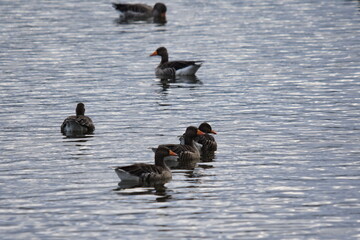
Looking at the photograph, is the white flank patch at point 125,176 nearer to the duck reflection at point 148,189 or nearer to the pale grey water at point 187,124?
the duck reflection at point 148,189

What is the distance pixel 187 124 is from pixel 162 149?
5802 millimetres

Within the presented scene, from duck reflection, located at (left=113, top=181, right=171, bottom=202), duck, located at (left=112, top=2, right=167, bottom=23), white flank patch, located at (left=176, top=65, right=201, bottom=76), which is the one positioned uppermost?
duck, located at (left=112, top=2, right=167, bottom=23)

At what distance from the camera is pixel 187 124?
1032 inches

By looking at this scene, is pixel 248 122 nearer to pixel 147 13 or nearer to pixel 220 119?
pixel 220 119

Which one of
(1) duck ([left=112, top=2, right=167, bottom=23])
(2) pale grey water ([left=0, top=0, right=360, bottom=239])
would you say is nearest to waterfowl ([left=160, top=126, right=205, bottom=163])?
(2) pale grey water ([left=0, top=0, right=360, bottom=239])

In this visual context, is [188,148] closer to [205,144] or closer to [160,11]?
[205,144]

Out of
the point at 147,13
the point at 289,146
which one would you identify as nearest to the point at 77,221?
the point at 289,146

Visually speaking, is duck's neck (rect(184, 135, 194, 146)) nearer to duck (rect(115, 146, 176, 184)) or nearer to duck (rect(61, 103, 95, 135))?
duck (rect(115, 146, 176, 184))

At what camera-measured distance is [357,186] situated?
744 inches

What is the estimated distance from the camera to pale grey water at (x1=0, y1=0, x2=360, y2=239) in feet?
54.8

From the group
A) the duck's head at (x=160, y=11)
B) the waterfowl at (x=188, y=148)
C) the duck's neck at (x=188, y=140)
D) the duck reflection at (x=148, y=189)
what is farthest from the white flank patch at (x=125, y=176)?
the duck's head at (x=160, y=11)

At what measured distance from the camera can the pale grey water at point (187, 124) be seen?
1670cm

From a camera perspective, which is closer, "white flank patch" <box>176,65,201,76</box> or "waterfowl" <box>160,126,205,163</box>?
"waterfowl" <box>160,126,205,163</box>

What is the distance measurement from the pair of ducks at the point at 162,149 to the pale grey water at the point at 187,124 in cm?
37
